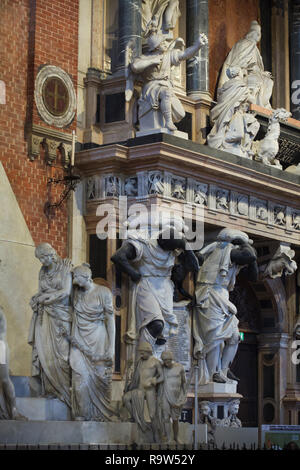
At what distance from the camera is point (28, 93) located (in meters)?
17.1

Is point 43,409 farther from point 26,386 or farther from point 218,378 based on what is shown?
point 218,378

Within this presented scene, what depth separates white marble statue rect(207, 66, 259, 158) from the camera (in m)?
19.0

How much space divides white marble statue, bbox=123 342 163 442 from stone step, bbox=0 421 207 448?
135mm

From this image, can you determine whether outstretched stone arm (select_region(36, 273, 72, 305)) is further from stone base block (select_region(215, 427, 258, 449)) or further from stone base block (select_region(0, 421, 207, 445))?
stone base block (select_region(215, 427, 258, 449))

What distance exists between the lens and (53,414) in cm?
1455

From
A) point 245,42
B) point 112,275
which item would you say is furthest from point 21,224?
point 245,42

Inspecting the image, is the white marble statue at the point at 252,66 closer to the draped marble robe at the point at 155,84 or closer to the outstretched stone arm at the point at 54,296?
the draped marble robe at the point at 155,84

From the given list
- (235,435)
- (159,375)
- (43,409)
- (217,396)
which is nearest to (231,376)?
(217,396)

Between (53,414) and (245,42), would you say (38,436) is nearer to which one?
(53,414)

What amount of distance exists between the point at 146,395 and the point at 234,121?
5895mm

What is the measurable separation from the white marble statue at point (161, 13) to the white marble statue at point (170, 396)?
639 cm

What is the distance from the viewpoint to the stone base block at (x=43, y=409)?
14.3m

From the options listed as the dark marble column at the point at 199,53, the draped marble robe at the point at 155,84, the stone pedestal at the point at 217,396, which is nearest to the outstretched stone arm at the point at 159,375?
the stone pedestal at the point at 217,396
